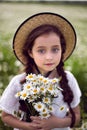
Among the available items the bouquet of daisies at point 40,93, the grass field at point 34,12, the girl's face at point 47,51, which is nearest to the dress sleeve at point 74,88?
the girl's face at point 47,51

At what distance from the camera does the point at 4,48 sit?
4.97 meters

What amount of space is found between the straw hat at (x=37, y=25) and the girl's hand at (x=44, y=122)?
44 centimetres

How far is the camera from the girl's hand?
112 inches

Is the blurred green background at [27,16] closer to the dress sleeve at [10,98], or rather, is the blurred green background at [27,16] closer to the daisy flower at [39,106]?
the dress sleeve at [10,98]

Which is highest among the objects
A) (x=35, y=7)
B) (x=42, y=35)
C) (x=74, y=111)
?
(x=35, y=7)

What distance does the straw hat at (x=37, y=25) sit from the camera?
9.50 ft

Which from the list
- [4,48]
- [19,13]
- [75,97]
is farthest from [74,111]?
[19,13]

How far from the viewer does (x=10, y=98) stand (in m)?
3.01

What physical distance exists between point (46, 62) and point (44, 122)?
37 centimetres

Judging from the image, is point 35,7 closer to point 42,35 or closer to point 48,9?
point 48,9

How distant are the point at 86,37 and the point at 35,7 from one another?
2.49 metres

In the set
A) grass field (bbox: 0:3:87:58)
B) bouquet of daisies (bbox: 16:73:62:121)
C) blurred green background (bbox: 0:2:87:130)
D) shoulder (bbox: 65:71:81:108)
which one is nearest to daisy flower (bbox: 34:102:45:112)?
bouquet of daisies (bbox: 16:73:62:121)

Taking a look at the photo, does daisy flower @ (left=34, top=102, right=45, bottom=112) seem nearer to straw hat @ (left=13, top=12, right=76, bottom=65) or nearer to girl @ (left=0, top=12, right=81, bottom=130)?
girl @ (left=0, top=12, right=81, bottom=130)

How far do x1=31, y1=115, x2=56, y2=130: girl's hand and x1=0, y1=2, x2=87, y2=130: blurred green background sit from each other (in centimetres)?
85
